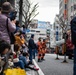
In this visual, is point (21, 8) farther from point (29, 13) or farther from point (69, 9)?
point (69, 9)

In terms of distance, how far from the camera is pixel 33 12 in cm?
4834

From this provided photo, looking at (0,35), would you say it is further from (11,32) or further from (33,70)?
(33,70)

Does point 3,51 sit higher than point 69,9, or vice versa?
point 69,9

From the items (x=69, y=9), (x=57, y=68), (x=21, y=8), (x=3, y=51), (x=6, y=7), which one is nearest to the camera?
(x=3, y=51)

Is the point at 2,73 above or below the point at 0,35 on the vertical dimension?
below

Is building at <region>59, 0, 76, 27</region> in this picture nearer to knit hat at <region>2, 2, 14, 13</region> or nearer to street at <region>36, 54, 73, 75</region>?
street at <region>36, 54, 73, 75</region>

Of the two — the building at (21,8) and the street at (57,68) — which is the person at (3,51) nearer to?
the street at (57,68)

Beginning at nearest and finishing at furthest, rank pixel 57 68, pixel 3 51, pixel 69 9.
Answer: pixel 3 51 < pixel 57 68 < pixel 69 9

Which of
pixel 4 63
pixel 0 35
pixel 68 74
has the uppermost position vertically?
pixel 0 35

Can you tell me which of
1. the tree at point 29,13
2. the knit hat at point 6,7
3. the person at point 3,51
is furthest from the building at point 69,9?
the person at point 3,51

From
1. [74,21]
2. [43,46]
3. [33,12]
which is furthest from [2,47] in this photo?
[33,12]

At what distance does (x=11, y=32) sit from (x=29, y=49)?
1116 cm

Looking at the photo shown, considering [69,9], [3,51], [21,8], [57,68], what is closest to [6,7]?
[3,51]

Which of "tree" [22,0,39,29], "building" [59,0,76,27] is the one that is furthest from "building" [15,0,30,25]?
"building" [59,0,76,27]
